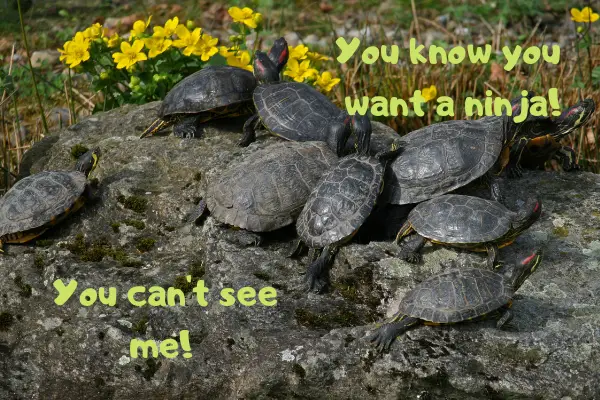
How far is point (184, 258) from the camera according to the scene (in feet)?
16.4

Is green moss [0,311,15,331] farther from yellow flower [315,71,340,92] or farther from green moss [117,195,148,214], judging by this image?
yellow flower [315,71,340,92]

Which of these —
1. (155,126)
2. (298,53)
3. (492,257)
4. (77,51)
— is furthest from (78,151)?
(492,257)

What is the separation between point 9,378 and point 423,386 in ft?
8.19

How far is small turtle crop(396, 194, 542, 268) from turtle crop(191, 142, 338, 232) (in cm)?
74

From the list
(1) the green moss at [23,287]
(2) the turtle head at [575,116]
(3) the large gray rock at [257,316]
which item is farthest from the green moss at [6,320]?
(2) the turtle head at [575,116]

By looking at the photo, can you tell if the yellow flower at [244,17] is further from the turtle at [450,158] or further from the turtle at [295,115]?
the turtle at [450,158]

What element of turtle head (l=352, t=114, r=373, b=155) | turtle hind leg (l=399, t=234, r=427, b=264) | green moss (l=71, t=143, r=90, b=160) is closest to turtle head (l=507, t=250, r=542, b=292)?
turtle hind leg (l=399, t=234, r=427, b=264)

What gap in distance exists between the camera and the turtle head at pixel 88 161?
561 cm

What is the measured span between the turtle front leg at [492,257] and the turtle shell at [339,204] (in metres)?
0.74

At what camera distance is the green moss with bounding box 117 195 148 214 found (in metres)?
5.37

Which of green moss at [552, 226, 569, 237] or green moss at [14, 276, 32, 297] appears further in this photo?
green moss at [552, 226, 569, 237]

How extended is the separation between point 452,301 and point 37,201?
9.45 ft

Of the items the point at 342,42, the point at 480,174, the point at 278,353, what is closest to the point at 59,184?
the point at 278,353

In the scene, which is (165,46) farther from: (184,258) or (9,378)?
(9,378)
